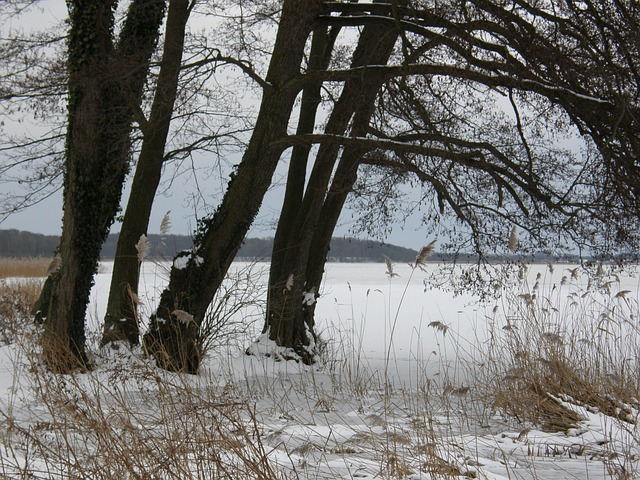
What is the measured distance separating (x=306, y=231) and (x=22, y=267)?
17.4 m

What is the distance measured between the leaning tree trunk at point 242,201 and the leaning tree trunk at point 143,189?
1471 millimetres

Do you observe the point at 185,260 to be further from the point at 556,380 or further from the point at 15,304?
the point at 15,304

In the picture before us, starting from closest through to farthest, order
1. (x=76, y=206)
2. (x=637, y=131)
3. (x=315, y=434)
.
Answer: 1. (x=315, y=434)
2. (x=637, y=131)
3. (x=76, y=206)

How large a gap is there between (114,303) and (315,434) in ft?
18.9

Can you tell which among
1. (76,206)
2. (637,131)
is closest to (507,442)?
(637,131)

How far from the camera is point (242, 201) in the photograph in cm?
767

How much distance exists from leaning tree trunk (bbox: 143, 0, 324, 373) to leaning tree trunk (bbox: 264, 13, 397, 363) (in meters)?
1.17

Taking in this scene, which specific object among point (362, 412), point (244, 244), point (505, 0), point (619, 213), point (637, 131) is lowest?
point (362, 412)

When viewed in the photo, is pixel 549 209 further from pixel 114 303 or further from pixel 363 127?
pixel 114 303

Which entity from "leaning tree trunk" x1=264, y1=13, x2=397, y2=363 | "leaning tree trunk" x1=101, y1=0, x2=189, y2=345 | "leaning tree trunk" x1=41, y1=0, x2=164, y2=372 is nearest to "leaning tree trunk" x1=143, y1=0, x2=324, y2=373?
"leaning tree trunk" x1=41, y1=0, x2=164, y2=372

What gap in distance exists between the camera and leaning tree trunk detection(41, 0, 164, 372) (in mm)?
7551

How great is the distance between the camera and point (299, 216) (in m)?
9.26

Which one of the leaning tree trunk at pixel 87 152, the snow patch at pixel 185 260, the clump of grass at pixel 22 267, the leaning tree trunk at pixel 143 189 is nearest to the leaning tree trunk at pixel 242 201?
the snow patch at pixel 185 260

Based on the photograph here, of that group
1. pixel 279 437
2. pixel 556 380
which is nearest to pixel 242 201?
pixel 556 380
